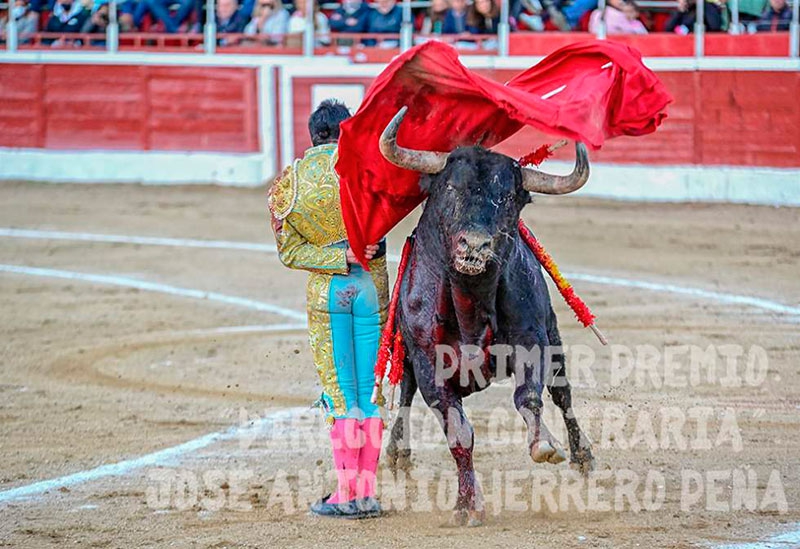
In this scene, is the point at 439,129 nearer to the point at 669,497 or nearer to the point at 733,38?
the point at 669,497

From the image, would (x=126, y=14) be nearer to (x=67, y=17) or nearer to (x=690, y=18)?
(x=67, y=17)

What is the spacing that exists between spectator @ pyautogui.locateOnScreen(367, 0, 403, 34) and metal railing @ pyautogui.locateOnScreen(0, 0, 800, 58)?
0.10 m

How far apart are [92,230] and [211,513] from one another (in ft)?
27.4

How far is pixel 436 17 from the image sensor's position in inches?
580

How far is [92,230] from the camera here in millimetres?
12883

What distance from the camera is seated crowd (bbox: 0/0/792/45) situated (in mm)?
13773

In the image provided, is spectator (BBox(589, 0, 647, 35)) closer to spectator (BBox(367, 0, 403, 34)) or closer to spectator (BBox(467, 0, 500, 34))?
spectator (BBox(467, 0, 500, 34))

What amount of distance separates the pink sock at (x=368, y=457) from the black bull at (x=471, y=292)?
24cm

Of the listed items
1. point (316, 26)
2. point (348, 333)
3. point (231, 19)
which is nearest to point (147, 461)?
point (348, 333)

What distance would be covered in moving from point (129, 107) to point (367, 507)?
1215cm

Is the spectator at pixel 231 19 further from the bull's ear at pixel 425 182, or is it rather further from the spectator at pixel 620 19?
the bull's ear at pixel 425 182

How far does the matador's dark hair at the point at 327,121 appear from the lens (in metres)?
4.84

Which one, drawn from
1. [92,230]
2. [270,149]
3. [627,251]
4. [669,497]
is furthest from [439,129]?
[270,149]

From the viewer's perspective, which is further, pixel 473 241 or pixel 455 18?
pixel 455 18
